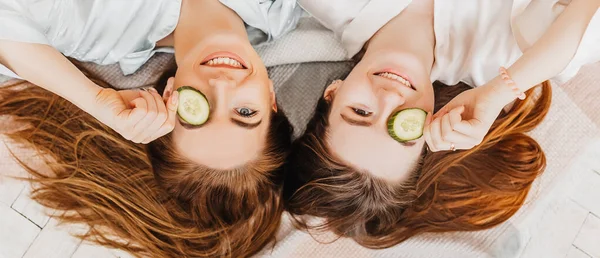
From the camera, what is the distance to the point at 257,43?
176cm

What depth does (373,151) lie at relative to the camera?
4.56 ft

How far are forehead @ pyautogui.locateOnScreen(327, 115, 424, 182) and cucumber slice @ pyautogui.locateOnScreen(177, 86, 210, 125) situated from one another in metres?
0.36

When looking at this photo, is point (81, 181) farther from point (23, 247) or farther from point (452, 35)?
point (452, 35)

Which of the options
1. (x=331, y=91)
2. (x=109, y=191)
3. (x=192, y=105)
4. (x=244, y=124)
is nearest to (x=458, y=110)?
(x=331, y=91)

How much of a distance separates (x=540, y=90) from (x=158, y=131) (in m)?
1.27

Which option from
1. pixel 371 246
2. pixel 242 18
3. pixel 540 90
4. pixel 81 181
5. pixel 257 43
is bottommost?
pixel 371 246

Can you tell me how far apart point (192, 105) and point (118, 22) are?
45 cm

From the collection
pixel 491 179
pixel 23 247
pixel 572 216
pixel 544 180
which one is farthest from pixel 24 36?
pixel 572 216

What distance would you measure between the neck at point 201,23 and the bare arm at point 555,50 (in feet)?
2.25

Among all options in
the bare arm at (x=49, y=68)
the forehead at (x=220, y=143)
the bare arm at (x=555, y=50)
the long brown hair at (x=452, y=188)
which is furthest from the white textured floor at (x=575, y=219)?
the bare arm at (x=49, y=68)

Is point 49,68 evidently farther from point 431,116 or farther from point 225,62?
point 431,116

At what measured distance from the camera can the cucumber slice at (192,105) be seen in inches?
50.1

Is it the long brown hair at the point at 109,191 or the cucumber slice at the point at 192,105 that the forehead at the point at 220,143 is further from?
the long brown hair at the point at 109,191

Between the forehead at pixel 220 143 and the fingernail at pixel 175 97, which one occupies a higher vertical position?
the fingernail at pixel 175 97
